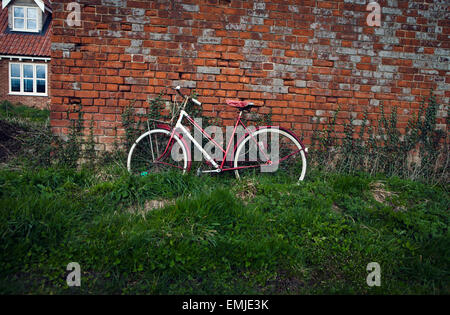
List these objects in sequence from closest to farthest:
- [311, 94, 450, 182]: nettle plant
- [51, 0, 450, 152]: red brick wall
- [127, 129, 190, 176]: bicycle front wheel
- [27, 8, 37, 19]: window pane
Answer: [127, 129, 190, 176]: bicycle front wheel, [51, 0, 450, 152]: red brick wall, [311, 94, 450, 182]: nettle plant, [27, 8, 37, 19]: window pane

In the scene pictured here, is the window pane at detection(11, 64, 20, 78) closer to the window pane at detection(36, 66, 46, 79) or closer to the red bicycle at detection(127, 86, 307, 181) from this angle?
the window pane at detection(36, 66, 46, 79)

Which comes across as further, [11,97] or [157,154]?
[11,97]

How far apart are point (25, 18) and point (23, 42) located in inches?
72.5

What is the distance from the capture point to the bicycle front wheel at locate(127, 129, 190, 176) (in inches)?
153

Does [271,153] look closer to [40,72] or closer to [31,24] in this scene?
[40,72]

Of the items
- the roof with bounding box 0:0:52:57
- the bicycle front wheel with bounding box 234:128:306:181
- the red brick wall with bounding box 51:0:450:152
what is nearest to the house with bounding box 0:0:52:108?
the roof with bounding box 0:0:52:57

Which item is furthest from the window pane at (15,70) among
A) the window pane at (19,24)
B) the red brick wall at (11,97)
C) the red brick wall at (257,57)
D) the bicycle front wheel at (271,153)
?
the bicycle front wheel at (271,153)

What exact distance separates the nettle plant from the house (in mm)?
17328

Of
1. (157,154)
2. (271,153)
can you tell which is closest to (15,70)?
(157,154)

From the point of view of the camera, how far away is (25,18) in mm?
17578

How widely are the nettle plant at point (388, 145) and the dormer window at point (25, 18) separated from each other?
2005 cm

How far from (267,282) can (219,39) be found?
339cm

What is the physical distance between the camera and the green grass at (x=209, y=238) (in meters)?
2.24
